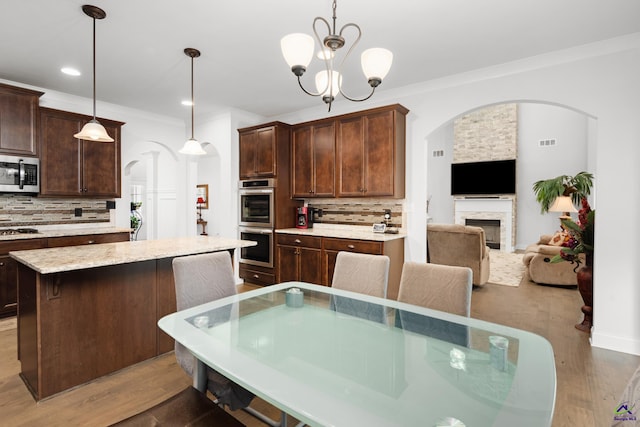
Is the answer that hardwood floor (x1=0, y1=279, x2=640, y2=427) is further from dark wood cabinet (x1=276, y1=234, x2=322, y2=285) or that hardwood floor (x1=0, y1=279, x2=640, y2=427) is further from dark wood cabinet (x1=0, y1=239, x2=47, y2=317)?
dark wood cabinet (x1=276, y1=234, x2=322, y2=285)

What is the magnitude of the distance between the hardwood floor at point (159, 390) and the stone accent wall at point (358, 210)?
187 centimetres

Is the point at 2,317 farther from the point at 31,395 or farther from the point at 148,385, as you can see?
the point at 148,385

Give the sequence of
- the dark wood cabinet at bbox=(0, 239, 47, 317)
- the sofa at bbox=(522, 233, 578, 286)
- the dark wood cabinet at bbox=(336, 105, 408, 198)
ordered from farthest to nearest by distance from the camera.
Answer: the sofa at bbox=(522, 233, 578, 286), the dark wood cabinet at bbox=(336, 105, 408, 198), the dark wood cabinet at bbox=(0, 239, 47, 317)

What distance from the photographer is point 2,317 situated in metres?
3.37

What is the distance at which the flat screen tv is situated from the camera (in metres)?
7.98

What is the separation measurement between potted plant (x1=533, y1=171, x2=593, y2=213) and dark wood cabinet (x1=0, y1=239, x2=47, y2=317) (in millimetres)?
7812

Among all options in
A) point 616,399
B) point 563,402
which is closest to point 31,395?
point 563,402

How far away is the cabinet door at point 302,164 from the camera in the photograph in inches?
179

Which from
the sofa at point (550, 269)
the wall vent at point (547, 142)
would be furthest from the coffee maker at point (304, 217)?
the wall vent at point (547, 142)

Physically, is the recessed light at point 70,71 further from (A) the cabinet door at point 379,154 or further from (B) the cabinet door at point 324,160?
(A) the cabinet door at point 379,154

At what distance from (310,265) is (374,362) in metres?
2.99

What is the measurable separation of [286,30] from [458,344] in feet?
8.51

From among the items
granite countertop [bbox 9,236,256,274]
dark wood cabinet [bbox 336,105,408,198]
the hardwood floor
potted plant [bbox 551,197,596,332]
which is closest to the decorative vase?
potted plant [bbox 551,197,596,332]

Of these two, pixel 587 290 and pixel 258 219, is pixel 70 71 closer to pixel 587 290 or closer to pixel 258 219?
pixel 258 219
